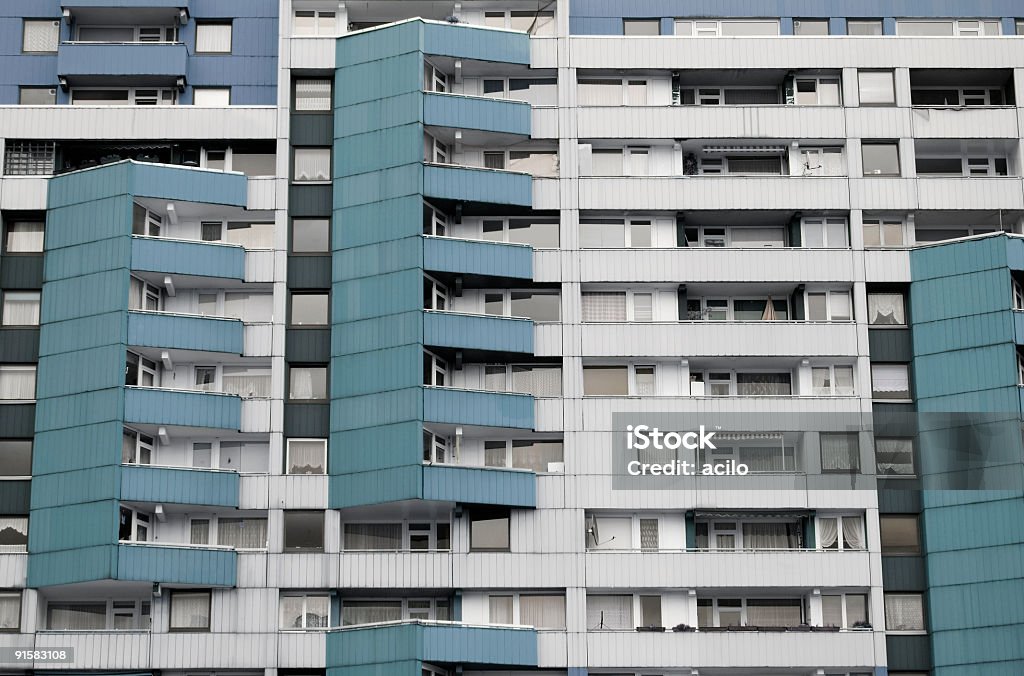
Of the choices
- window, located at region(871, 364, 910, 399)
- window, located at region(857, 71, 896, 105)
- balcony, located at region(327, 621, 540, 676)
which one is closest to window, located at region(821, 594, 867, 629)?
window, located at region(871, 364, 910, 399)

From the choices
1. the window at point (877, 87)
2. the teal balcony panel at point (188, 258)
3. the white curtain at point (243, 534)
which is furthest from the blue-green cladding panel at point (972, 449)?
the teal balcony panel at point (188, 258)

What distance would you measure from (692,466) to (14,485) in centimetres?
2838

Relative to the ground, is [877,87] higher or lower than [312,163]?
higher

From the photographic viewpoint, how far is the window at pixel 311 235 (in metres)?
77.0

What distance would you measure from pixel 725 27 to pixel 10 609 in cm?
4055

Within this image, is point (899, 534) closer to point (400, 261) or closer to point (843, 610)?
point (843, 610)

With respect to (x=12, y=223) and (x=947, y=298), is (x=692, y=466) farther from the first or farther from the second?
(x=12, y=223)

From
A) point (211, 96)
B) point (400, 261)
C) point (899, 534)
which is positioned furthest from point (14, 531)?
point (899, 534)

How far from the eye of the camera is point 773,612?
245ft

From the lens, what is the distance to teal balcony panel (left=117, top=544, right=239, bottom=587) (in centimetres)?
7106

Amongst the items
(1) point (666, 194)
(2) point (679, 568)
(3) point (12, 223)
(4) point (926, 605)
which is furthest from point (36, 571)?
(4) point (926, 605)

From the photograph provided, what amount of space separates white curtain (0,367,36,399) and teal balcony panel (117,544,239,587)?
905 cm

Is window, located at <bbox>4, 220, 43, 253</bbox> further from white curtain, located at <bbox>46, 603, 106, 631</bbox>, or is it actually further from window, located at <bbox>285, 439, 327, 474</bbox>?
white curtain, located at <bbox>46, 603, 106, 631</bbox>

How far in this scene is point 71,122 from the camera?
78.0 m
